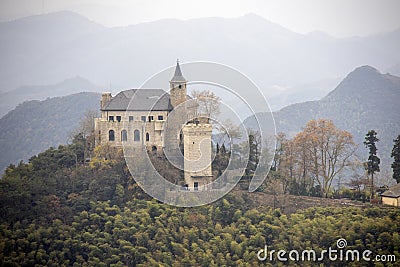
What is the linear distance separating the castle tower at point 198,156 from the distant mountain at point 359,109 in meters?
23.1

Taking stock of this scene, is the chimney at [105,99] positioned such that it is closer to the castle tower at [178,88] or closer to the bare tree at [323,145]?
the castle tower at [178,88]

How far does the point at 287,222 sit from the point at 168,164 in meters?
6.46

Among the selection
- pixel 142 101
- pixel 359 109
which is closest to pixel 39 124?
pixel 359 109

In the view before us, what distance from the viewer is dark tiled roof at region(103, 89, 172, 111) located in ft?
115

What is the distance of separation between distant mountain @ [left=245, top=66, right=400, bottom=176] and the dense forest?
22946 mm

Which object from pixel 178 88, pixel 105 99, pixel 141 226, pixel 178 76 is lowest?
pixel 141 226

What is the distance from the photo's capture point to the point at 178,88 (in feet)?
113

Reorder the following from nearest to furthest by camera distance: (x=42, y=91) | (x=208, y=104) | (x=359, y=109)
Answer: (x=208, y=104) → (x=359, y=109) → (x=42, y=91)

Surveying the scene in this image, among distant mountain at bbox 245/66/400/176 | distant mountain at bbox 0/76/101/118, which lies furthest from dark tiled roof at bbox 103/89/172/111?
distant mountain at bbox 0/76/101/118

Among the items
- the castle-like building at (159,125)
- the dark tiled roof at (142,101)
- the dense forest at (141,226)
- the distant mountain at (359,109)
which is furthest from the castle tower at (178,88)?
the distant mountain at (359,109)

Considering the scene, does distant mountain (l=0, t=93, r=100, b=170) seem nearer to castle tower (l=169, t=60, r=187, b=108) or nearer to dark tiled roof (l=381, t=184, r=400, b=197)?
castle tower (l=169, t=60, r=187, b=108)

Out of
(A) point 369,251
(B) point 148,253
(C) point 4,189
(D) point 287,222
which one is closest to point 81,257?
(B) point 148,253

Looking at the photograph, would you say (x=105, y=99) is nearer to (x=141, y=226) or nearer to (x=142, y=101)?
(x=142, y=101)

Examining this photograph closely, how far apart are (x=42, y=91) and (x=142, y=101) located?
46.2 meters
